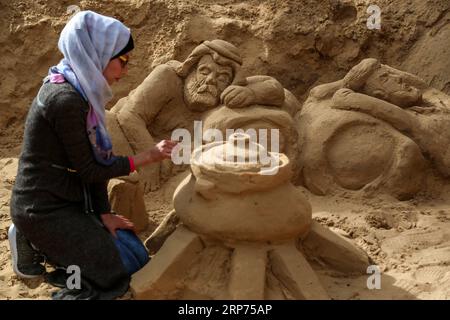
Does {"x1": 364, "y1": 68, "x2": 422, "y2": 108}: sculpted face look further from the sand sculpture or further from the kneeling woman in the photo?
the kneeling woman

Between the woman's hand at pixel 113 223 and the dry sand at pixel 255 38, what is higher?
the dry sand at pixel 255 38

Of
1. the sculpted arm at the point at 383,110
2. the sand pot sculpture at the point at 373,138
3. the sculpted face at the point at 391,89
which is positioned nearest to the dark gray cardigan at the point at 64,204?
the sand pot sculpture at the point at 373,138

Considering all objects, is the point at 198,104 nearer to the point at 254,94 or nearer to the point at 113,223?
the point at 254,94

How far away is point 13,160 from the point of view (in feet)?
18.8

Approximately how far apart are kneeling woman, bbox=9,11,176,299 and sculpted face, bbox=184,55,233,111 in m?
1.76

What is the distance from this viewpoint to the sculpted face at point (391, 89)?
520 cm

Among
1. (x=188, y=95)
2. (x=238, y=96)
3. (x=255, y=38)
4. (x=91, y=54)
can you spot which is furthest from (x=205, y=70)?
(x=91, y=54)

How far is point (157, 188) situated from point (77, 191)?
1740 mm

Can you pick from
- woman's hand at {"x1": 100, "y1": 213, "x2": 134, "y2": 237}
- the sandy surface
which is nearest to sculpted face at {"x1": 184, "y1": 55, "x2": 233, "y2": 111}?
the sandy surface

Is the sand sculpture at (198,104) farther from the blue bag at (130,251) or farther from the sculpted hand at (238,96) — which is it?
the blue bag at (130,251)

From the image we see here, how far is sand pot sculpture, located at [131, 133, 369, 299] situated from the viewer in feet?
10.6

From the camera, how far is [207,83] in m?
5.09

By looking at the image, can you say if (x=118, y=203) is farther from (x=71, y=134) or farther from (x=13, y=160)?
(x=13, y=160)

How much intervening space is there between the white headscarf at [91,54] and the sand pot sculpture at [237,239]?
1.85 ft
